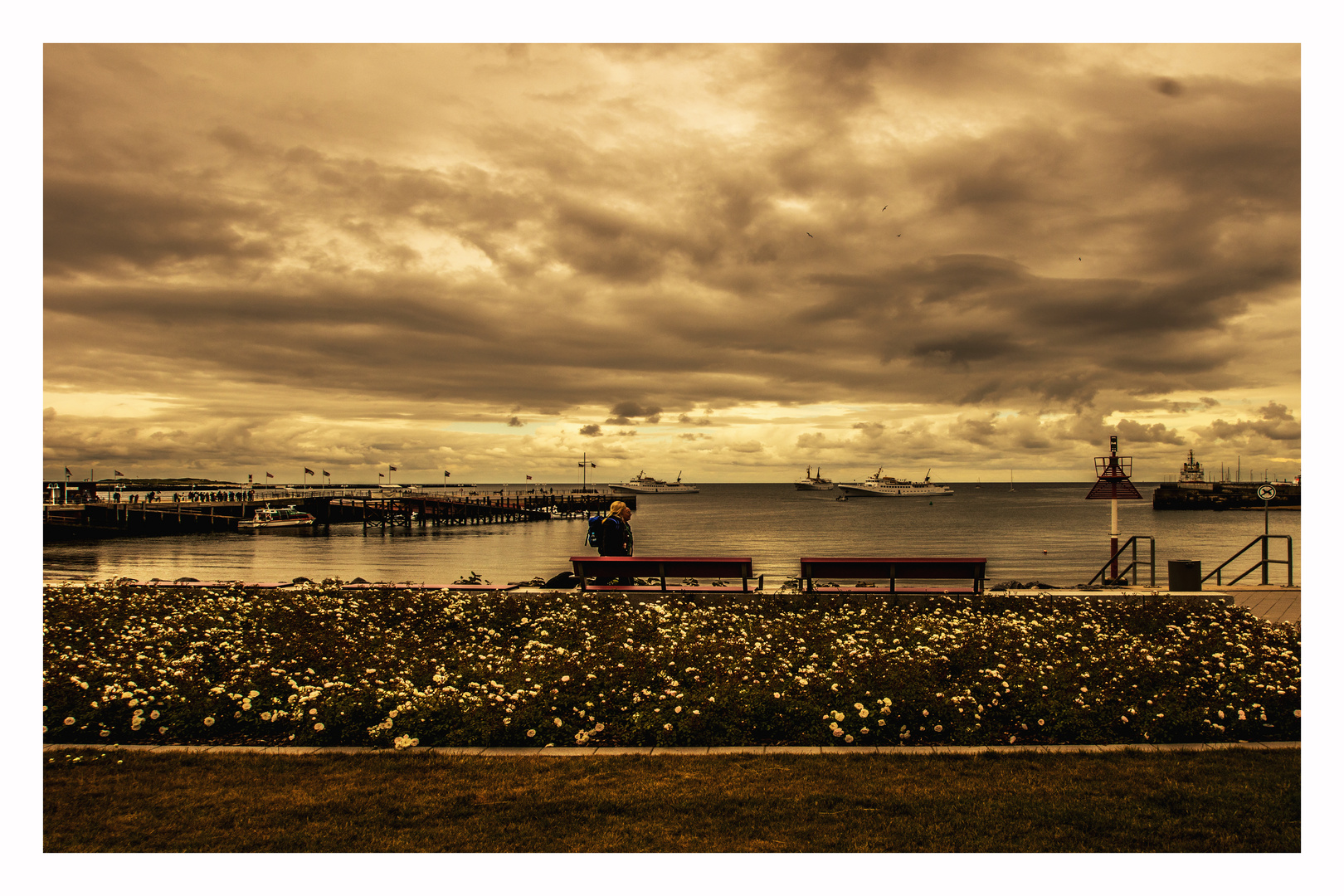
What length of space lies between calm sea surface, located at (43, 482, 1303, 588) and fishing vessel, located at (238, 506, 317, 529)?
2716mm

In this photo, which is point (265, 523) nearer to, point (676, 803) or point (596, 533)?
point (596, 533)

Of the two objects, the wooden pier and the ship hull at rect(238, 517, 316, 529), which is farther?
the ship hull at rect(238, 517, 316, 529)

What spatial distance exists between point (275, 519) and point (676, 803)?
79.9 meters

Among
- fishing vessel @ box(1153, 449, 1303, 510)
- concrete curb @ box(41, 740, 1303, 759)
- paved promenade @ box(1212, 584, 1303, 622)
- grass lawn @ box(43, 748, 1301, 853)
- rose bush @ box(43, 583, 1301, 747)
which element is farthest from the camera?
fishing vessel @ box(1153, 449, 1303, 510)

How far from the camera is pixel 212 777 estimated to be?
6.07m

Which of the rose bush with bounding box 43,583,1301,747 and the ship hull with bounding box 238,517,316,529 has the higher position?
the rose bush with bounding box 43,583,1301,747

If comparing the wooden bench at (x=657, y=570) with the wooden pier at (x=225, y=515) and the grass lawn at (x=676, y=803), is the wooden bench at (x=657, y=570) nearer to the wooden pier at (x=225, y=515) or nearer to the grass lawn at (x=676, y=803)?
the grass lawn at (x=676, y=803)

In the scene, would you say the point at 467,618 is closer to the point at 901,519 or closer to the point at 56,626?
the point at 56,626

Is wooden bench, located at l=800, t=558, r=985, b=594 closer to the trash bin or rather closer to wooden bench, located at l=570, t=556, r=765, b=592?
wooden bench, located at l=570, t=556, r=765, b=592

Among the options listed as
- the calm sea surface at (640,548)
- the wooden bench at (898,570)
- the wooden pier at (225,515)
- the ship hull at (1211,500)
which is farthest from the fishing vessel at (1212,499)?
the wooden bench at (898,570)

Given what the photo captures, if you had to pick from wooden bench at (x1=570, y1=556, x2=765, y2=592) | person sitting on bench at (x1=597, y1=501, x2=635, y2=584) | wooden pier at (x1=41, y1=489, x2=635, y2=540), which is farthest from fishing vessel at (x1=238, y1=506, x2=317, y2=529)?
wooden bench at (x1=570, y1=556, x2=765, y2=592)

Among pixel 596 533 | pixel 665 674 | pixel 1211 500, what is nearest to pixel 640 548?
pixel 596 533

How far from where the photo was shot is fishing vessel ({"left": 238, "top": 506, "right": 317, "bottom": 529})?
7194 centimetres

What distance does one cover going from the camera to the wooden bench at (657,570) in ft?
46.2
